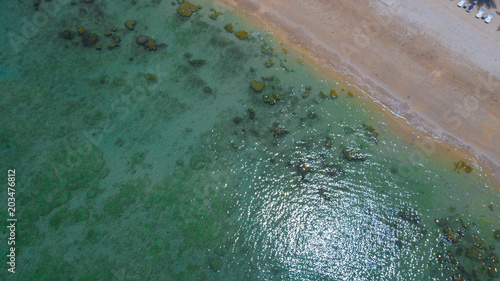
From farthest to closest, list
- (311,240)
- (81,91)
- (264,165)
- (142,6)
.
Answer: (142,6), (81,91), (264,165), (311,240)

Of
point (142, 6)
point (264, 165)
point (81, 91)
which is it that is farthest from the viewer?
point (142, 6)

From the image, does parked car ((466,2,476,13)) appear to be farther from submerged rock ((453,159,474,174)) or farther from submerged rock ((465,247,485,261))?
submerged rock ((465,247,485,261))

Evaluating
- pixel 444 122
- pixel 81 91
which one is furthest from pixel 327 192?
pixel 81 91

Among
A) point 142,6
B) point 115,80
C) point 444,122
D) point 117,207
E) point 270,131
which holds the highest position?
point 444,122

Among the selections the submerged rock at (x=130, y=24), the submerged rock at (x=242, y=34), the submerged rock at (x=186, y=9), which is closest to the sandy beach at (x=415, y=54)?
the submerged rock at (x=242, y=34)

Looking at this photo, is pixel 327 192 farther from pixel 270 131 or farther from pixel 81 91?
pixel 81 91

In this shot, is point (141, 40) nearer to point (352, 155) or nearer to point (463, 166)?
point (352, 155)

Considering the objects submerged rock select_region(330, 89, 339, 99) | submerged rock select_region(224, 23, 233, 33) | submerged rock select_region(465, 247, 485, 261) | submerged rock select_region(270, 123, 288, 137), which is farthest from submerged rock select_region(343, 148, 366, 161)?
submerged rock select_region(224, 23, 233, 33)
